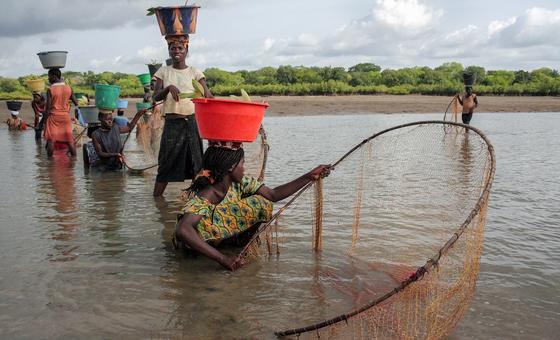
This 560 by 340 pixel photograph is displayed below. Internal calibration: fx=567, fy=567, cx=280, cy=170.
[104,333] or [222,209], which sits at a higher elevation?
[222,209]

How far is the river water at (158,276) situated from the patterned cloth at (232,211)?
246 mm

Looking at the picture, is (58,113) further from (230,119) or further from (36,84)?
(230,119)

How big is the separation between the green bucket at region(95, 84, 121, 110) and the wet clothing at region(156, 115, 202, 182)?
8.51ft

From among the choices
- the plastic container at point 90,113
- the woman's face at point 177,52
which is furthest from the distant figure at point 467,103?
the woman's face at point 177,52

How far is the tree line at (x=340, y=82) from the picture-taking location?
28891mm

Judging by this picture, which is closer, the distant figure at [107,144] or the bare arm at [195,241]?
the bare arm at [195,241]

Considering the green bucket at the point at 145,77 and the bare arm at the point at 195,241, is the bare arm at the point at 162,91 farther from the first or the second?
the green bucket at the point at 145,77

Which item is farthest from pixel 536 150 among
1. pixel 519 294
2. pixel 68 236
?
pixel 68 236

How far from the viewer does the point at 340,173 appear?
22.2ft

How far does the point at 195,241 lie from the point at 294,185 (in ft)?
2.42

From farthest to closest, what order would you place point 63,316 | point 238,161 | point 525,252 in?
1. point 525,252
2. point 238,161
3. point 63,316

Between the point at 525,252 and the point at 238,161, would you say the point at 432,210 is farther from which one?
the point at 238,161

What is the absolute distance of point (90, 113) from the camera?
28.9 ft

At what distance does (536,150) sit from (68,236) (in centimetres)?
849
